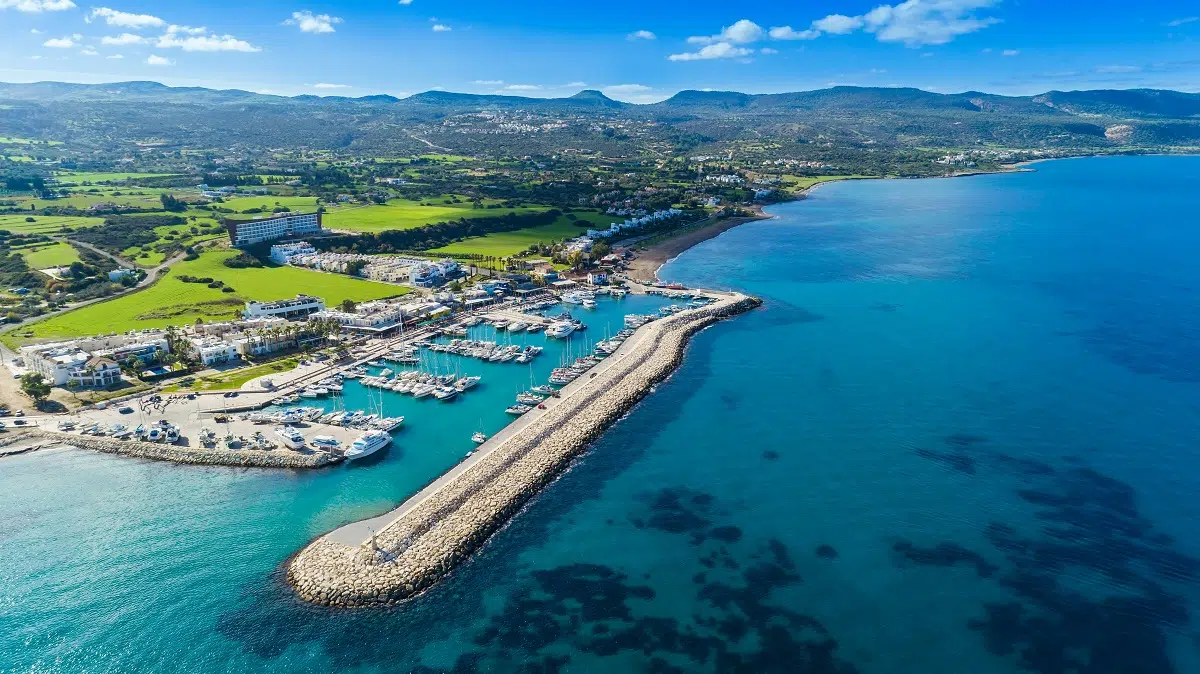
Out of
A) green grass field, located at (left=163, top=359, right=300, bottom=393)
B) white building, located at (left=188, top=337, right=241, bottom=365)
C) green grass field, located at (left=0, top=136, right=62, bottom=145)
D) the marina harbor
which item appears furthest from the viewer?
green grass field, located at (left=0, top=136, right=62, bottom=145)

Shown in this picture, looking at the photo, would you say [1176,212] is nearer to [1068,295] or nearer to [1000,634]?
[1068,295]

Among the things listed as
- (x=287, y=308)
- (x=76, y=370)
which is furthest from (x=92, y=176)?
(x=76, y=370)

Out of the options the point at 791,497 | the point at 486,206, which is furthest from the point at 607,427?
the point at 486,206

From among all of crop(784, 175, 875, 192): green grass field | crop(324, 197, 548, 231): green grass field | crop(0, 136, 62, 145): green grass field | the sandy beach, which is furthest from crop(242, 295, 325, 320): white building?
crop(0, 136, 62, 145): green grass field

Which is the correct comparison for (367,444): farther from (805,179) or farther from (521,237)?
(805,179)

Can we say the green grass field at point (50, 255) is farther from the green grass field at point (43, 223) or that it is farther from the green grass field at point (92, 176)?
the green grass field at point (92, 176)

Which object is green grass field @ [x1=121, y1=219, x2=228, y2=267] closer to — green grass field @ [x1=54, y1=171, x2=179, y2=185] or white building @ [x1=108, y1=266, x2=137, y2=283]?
white building @ [x1=108, y1=266, x2=137, y2=283]
